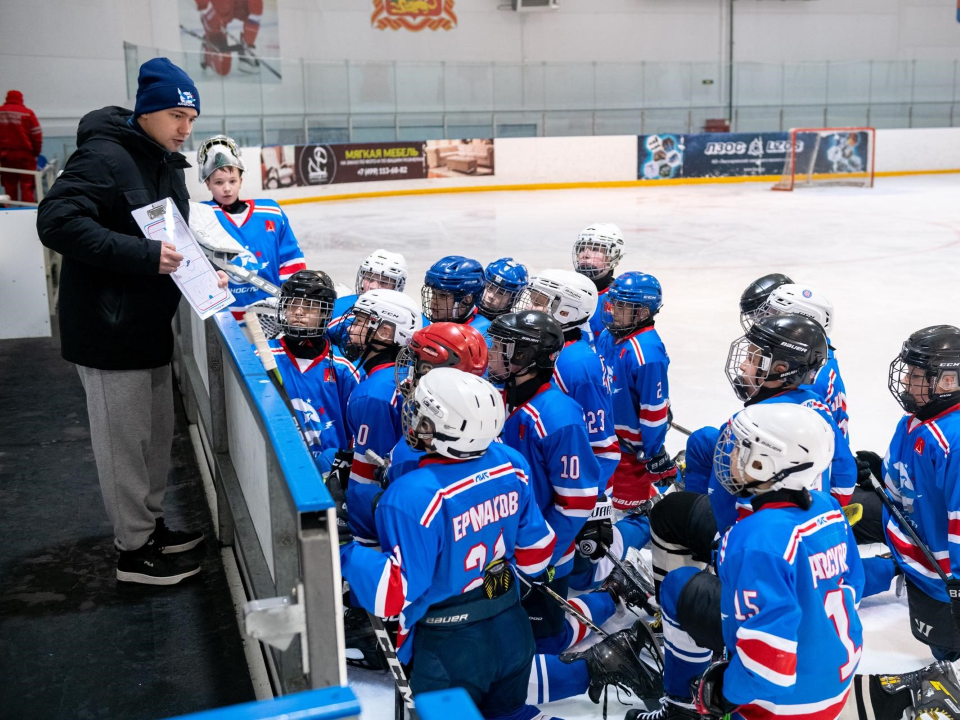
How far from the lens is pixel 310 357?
362 cm

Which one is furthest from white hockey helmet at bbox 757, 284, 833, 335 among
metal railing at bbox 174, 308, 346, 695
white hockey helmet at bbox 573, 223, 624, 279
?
metal railing at bbox 174, 308, 346, 695

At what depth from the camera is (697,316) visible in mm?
8375

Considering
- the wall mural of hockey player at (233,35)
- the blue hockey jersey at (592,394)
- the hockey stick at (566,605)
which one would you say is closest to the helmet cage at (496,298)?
the blue hockey jersey at (592,394)

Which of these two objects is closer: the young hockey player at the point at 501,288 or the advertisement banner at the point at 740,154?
the young hockey player at the point at 501,288

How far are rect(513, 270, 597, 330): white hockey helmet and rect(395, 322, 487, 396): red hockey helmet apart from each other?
981 mm

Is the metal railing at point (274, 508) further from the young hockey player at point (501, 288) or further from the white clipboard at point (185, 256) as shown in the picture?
the young hockey player at point (501, 288)

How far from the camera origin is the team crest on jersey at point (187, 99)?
2.84 m

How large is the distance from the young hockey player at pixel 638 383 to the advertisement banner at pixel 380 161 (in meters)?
15.5

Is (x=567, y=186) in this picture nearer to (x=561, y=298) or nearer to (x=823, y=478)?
(x=561, y=298)

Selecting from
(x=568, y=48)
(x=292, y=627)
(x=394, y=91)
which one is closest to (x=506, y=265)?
(x=292, y=627)

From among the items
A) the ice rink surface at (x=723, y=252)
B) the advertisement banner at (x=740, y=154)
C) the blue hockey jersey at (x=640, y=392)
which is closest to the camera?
the blue hockey jersey at (x=640, y=392)

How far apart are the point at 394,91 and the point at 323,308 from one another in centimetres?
1928

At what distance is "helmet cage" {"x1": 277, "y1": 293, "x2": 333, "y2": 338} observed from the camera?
3555 mm

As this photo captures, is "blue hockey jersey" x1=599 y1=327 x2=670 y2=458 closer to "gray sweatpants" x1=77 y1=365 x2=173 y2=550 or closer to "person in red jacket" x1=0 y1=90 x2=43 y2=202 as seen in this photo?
"gray sweatpants" x1=77 y1=365 x2=173 y2=550
